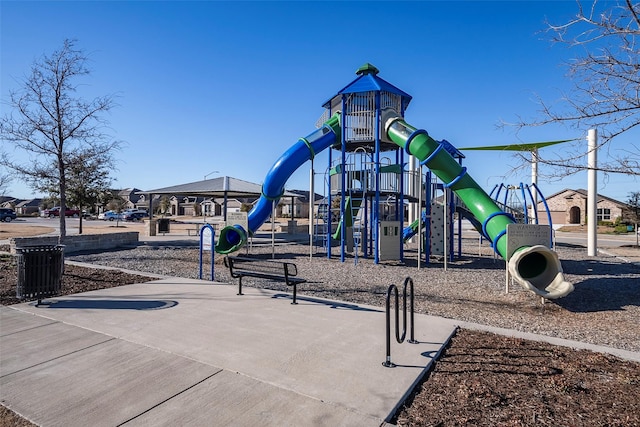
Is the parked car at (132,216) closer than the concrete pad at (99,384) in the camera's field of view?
No

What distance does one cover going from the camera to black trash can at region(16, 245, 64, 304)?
6.86 m

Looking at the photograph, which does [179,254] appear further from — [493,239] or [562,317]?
[562,317]

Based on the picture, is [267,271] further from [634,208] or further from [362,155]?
[634,208]

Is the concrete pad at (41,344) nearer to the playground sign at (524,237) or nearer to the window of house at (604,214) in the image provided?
the playground sign at (524,237)

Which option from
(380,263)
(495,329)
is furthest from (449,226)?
(495,329)

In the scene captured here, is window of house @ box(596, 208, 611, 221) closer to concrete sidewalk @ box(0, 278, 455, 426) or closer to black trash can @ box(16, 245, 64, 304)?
concrete sidewalk @ box(0, 278, 455, 426)

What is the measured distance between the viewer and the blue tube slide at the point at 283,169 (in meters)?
14.8

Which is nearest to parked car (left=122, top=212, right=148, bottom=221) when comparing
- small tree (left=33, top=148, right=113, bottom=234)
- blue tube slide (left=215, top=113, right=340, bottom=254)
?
small tree (left=33, top=148, right=113, bottom=234)

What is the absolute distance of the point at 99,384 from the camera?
3.84m

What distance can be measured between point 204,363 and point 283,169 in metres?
11.0

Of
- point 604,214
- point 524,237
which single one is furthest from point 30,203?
point 604,214

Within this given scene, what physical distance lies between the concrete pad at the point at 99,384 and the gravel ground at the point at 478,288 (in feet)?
13.7

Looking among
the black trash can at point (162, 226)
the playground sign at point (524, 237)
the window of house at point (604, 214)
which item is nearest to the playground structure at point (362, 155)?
the playground sign at point (524, 237)

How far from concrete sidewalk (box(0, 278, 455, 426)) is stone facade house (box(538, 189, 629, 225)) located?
5201 cm
